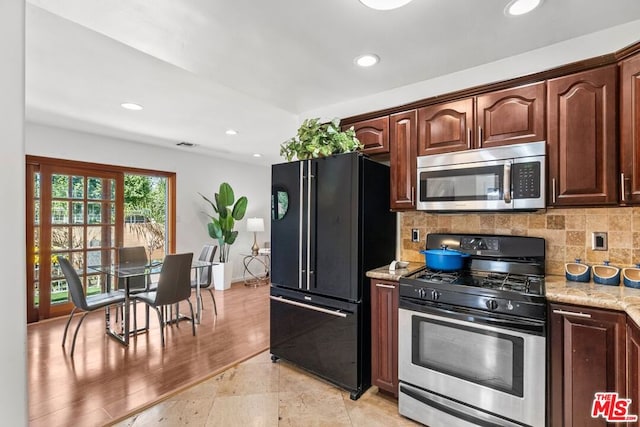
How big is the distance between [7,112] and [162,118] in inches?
130

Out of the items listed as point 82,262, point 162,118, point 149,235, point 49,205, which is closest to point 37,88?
point 162,118

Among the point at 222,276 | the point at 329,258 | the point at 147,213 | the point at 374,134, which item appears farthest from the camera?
the point at 222,276

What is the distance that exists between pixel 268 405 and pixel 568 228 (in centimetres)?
238

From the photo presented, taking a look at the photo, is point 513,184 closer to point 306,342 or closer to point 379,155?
point 379,155

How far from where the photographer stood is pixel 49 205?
3963 mm

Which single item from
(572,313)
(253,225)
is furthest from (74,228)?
(572,313)

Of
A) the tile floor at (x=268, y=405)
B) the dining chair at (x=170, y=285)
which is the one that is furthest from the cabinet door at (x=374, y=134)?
the dining chair at (x=170, y=285)

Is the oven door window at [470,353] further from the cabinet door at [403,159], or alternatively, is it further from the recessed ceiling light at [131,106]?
the recessed ceiling light at [131,106]

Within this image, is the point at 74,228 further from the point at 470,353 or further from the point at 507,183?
the point at 507,183

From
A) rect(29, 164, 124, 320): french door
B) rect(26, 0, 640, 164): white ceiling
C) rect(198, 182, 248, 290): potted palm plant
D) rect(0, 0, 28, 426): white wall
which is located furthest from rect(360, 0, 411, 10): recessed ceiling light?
rect(198, 182, 248, 290): potted palm plant

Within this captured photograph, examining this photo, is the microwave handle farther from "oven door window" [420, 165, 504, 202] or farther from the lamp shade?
the lamp shade

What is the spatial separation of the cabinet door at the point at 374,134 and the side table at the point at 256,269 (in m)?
4.22

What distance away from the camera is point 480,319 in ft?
5.94

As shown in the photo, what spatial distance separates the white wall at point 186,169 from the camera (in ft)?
13.1
